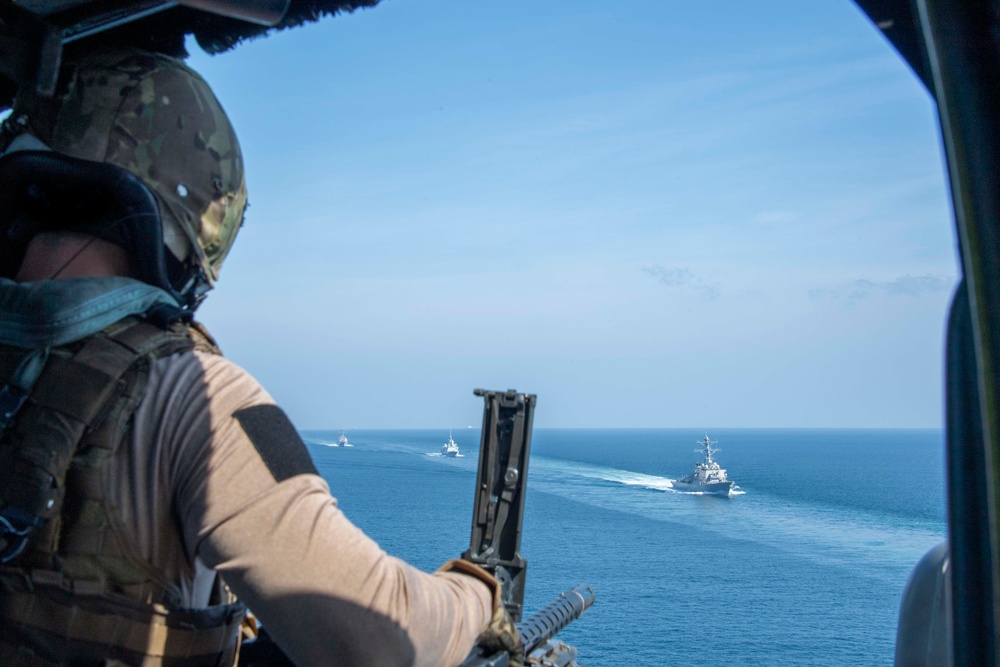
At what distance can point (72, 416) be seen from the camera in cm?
142

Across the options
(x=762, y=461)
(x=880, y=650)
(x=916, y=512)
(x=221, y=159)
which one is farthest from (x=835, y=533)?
(x=221, y=159)

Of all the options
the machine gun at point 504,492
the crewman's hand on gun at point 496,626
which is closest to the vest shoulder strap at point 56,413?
the crewman's hand on gun at point 496,626

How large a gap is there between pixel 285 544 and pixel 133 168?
1.04m

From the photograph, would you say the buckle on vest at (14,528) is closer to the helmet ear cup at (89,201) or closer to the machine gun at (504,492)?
the helmet ear cup at (89,201)

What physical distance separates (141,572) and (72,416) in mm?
326

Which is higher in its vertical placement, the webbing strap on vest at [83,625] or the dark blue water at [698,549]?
the webbing strap on vest at [83,625]

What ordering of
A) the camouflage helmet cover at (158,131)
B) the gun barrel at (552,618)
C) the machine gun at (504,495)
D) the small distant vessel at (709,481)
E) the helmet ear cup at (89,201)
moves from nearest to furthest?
the helmet ear cup at (89,201) → the camouflage helmet cover at (158,131) → the machine gun at (504,495) → the gun barrel at (552,618) → the small distant vessel at (709,481)

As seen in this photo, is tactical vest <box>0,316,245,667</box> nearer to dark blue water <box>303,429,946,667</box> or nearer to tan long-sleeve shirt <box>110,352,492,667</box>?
tan long-sleeve shirt <box>110,352,492,667</box>

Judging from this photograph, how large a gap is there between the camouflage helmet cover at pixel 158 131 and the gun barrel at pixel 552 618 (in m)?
3.89

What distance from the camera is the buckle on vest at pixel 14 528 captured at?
1359 millimetres

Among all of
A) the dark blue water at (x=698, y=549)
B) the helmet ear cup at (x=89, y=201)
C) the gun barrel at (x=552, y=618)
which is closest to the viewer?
the helmet ear cup at (x=89, y=201)

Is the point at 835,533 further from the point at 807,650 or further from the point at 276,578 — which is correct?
the point at 276,578

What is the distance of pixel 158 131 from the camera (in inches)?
73.3

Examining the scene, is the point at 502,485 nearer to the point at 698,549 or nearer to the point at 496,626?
the point at 496,626
